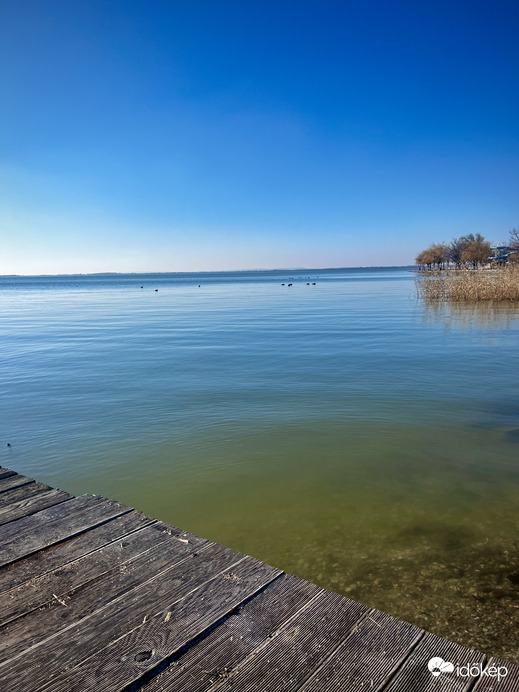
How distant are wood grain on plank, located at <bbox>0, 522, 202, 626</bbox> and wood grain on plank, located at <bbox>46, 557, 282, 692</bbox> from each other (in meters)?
0.43

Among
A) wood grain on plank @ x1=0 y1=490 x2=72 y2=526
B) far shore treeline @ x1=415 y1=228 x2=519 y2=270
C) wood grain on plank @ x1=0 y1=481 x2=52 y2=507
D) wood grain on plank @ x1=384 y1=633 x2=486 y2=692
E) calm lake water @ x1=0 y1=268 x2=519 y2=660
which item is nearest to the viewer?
wood grain on plank @ x1=384 y1=633 x2=486 y2=692

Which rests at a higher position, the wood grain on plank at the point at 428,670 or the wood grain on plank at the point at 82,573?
the wood grain on plank at the point at 82,573

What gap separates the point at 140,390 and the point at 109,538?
27.5 ft

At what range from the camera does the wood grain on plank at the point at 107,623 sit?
2.25m

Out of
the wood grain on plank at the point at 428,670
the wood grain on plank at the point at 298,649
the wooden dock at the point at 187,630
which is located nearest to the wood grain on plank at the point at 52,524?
the wooden dock at the point at 187,630

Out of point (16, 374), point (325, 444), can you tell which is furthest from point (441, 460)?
point (16, 374)

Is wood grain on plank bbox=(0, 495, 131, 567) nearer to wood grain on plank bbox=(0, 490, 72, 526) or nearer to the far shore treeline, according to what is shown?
wood grain on plank bbox=(0, 490, 72, 526)

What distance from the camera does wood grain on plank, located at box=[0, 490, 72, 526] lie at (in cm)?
390

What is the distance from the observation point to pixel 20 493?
172 inches

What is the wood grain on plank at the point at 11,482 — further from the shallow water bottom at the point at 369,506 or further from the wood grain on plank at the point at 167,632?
the wood grain on plank at the point at 167,632

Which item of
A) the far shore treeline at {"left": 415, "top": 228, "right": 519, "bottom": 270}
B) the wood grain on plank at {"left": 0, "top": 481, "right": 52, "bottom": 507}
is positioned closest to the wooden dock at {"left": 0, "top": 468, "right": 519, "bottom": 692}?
the wood grain on plank at {"left": 0, "top": 481, "right": 52, "bottom": 507}

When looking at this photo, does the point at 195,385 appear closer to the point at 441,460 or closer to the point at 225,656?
the point at 441,460

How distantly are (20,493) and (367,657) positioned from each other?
3.57m

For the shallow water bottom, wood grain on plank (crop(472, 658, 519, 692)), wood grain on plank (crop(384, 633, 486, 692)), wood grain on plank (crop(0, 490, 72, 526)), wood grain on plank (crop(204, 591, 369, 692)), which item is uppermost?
wood grain on plank (crop(0, 490, 72, 526))
